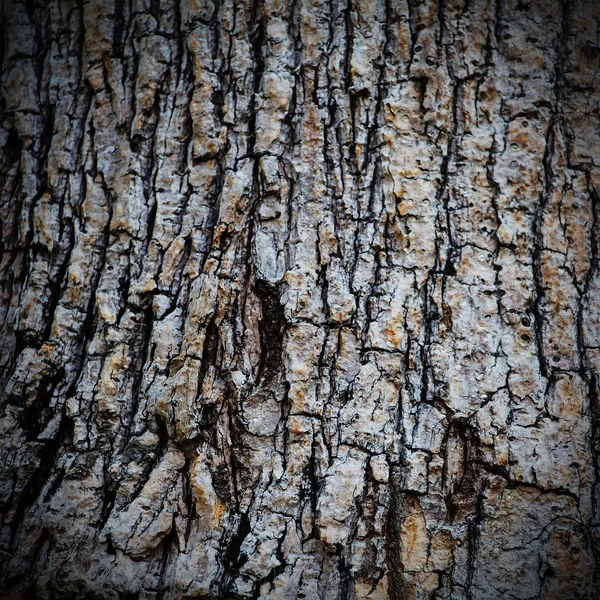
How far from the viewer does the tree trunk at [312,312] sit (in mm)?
1189

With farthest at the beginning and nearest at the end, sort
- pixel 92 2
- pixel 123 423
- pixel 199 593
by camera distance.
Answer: pixel 92 2
pixel 123 423
pixel 199 593

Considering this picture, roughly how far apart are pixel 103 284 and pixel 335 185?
0.70 meters

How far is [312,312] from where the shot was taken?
4.09 ft

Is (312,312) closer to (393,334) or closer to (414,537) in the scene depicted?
(393,334)

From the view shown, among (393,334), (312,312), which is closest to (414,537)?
(393,334)

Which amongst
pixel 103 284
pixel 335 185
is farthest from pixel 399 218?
pixel 103 284

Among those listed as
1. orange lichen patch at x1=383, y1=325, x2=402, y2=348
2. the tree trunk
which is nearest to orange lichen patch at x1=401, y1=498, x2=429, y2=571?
the tree trunk

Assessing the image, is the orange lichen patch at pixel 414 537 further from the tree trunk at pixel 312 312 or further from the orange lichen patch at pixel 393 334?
the orange lichen patch at pixel 393 334

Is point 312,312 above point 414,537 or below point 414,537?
above

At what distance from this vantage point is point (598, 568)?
118cm

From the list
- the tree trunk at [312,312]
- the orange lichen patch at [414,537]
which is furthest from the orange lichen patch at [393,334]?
the orange lichen patch at [414,537]

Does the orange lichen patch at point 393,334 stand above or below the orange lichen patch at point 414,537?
above

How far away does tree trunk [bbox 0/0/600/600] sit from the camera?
46.8 inches

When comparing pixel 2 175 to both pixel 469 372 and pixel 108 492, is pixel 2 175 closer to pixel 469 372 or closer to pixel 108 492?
pixel 108 492
